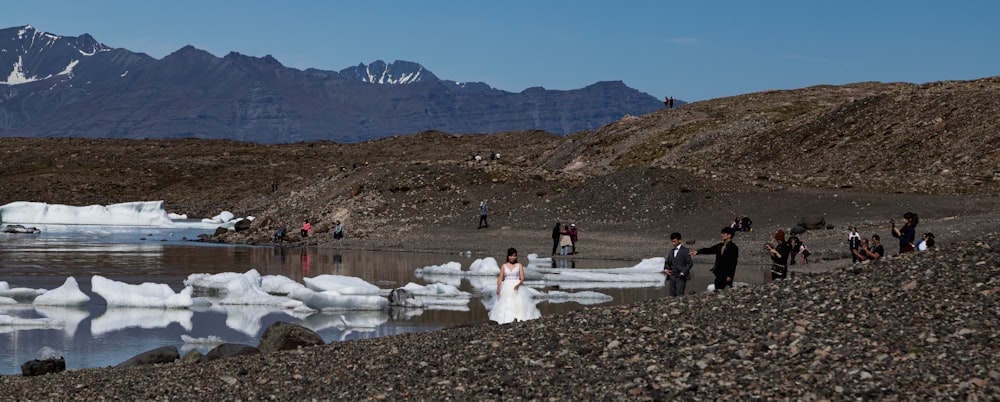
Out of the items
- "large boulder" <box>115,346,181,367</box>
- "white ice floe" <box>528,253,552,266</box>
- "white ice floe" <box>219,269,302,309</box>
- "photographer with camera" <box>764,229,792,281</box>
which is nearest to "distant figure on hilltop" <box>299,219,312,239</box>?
"white ice floe" <box>528,253,552,266</box>

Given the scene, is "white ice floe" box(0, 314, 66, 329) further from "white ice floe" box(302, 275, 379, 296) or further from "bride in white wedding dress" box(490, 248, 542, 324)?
"bride in white wedding dress" box(490, 248, 542, 324)

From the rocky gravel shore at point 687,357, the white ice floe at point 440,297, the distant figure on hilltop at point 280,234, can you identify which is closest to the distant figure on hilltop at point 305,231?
the distant figure on hilltop at point 280,234

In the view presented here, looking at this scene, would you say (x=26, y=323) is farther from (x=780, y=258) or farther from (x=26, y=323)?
(x=780, y=258)

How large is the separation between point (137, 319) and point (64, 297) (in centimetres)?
333

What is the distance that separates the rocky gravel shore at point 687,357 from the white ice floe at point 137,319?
7798 mm

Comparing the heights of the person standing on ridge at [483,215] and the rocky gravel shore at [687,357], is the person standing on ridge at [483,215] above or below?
above

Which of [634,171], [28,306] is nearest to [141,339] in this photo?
[28,306]

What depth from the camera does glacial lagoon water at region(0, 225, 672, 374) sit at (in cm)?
2397

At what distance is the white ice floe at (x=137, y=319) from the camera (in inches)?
1042

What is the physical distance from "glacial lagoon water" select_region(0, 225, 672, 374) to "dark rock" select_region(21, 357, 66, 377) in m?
1.31

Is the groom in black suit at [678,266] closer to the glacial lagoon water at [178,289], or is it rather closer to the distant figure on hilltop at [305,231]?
the glacial lagoon water at [178,289]

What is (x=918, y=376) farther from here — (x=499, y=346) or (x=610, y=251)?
(x=610, y=251)

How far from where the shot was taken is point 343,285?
1286 inches

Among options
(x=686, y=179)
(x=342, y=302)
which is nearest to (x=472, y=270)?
(x=342, y=302)
